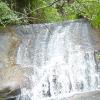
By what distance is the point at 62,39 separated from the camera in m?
10.7

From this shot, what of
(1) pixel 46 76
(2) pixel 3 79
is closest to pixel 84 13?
(1) pixel 46 76

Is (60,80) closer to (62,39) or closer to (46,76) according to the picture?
(46,76)

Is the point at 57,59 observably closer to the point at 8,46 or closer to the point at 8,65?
the point at 8,46

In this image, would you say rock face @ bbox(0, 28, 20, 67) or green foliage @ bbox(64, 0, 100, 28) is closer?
rock face @ bbox(0, 28, 20, 67)

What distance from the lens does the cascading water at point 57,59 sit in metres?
9.47

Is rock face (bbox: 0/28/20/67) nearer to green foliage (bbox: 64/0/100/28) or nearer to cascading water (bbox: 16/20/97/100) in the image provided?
cascading water (bbox: 16/20/97/100)

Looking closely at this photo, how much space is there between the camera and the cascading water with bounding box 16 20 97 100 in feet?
31.1

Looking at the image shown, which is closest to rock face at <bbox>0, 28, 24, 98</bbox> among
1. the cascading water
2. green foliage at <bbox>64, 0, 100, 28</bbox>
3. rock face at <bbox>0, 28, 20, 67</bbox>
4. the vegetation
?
rock face at <bbox>0, 28, 20, 67</bbox>

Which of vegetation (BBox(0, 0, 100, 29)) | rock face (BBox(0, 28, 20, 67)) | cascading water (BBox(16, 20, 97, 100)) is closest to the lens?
rock face (BBox(0, 28, 20, 67))

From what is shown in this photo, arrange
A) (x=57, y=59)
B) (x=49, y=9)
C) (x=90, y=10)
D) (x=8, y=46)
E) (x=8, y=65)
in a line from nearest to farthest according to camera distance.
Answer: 1. (x=8, y=65)
2. (x=8, y=46)
3. (x=57, y=59)
4. (x=90, y=10)
5. (x=49, y=9)

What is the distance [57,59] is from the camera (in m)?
9.97

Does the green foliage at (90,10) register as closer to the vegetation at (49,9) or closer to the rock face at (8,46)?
the vegetation at (49,9)

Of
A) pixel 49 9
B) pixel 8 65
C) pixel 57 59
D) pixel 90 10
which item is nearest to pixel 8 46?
pixel 8 65

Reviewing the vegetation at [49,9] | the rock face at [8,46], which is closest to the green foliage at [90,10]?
the vegetation at [49,9]
